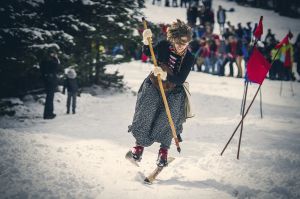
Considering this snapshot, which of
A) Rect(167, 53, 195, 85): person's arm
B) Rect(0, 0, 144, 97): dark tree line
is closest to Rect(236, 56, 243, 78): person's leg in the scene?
Rect(0, 0, 144, 97): dark tree line

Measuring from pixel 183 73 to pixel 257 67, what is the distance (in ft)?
6.23

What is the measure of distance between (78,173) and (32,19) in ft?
19.5

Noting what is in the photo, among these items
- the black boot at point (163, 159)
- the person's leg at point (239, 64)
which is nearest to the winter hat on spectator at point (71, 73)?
the black boot at point (163, 159)

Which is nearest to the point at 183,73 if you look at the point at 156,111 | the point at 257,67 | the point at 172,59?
the point at 172,59

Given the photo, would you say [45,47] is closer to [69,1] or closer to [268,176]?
[69,1]

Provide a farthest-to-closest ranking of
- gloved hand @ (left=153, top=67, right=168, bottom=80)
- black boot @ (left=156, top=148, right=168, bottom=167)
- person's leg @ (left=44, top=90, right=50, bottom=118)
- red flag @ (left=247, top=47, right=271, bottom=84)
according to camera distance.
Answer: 1. person's leg @ (left=44, top=90, right=50, bottom=118)
2. red flag @ (left=247, top=47, right=271, bottom=84)
3. black boot @ (left=156, top=148, right=168, bottom=167)
4. gloved hand @ (left=153, top=67, right=168, bottom=80)

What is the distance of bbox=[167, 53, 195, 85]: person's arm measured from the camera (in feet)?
14.8

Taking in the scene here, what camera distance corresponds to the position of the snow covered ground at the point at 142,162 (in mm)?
4133

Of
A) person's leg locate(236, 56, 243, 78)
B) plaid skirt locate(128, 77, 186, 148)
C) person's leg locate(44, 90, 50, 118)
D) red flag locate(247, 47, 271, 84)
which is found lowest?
person's leg locate(44, 90, 50, 118)

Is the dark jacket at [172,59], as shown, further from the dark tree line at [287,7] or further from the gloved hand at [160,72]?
the dark tree line at [287,7]

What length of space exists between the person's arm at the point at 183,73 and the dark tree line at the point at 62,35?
5242mm

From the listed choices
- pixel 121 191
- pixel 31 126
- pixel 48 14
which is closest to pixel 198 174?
pixel 121 191

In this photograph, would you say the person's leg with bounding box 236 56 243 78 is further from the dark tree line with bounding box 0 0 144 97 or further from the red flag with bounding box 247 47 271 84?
the red flag with bounding box 247 47 271 84

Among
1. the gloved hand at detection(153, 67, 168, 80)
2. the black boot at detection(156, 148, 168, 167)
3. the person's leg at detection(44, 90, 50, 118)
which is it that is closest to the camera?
the gloved hand at detection(153, 67, 168, 80)
